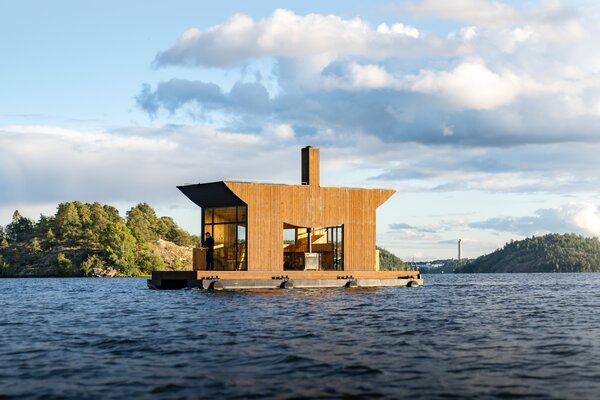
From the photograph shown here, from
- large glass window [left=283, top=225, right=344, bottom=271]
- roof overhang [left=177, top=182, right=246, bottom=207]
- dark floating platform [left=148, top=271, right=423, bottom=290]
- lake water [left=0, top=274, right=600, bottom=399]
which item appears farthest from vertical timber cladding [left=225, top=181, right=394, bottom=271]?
lake water [left=0, top=274, right=600, bottom=399]

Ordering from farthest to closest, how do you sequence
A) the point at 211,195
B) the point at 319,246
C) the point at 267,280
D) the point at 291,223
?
the point at 319,246
the point at 291,223
the point at 211,195
the point at 267,280

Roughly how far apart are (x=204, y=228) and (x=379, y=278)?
10648mm

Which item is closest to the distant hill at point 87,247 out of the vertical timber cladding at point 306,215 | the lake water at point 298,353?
the vertical timber cladding at point 306,215

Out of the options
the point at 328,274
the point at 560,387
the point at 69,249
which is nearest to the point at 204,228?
the point at 328,274

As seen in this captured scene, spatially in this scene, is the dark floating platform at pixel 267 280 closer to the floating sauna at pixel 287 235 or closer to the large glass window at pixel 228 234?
the floating sauna at pixel 287 235

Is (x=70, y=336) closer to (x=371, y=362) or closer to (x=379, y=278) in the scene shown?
(x=371, y=362)

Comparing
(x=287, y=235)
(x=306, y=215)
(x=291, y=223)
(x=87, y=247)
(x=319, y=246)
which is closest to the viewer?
(x=291, y=223)

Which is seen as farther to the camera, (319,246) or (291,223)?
(319,246)

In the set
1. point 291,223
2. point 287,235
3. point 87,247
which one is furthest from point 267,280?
point 87,247

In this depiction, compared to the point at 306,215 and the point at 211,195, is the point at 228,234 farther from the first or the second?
the point at 306,215

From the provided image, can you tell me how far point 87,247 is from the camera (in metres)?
149

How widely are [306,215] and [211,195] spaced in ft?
17.7

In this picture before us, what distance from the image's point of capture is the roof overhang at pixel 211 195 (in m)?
42.7

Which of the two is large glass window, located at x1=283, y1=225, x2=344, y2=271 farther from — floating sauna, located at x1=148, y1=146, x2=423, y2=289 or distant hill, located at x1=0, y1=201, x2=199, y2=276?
distant hill, located at x1=0, y1=201, x2=199, y2=276
